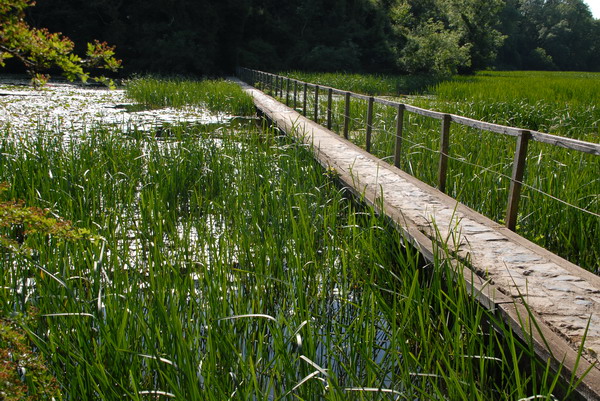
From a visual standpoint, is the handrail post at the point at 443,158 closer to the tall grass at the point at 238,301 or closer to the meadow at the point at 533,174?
the meadow at the point at 533,174

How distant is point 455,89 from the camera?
57.0ft

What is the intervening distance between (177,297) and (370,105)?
578cm

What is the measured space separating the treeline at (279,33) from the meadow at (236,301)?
89.0 ft

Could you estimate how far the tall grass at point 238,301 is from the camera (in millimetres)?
2293

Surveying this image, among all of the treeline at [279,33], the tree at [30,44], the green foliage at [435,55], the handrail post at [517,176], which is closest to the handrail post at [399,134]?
the handrail post at [517,176]

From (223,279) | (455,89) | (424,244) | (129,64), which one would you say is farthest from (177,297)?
(129,64)

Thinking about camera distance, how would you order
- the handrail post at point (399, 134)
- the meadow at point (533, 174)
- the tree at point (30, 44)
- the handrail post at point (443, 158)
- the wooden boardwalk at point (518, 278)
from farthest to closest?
the handrail post at point (399, 134) < the handrail post at point (443, 158) < the meadow at point (533, 174) < the wooden boardwalk at point (518, 278) < the tree at point (30, 44)

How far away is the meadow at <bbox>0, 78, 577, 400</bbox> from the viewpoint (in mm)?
2285

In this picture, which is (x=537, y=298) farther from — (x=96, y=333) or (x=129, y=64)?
(x=129, y=64)

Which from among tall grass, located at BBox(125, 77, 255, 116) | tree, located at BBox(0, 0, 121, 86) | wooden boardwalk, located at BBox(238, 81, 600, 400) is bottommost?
tall grass, located at BBox(125, 77, 255, 116)

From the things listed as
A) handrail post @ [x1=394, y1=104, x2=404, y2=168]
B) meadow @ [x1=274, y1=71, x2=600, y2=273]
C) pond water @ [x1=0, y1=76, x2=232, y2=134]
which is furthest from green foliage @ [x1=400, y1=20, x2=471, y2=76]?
handrail post @ [x1=394, y1=104, x2=404, y2=168]

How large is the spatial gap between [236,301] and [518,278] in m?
1.53

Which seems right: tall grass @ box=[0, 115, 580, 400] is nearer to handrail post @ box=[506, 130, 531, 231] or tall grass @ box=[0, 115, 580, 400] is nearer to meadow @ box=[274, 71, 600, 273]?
handrail post @ box=[506, 130, 531, 231]

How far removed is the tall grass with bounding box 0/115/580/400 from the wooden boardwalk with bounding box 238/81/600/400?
122 millimetres
